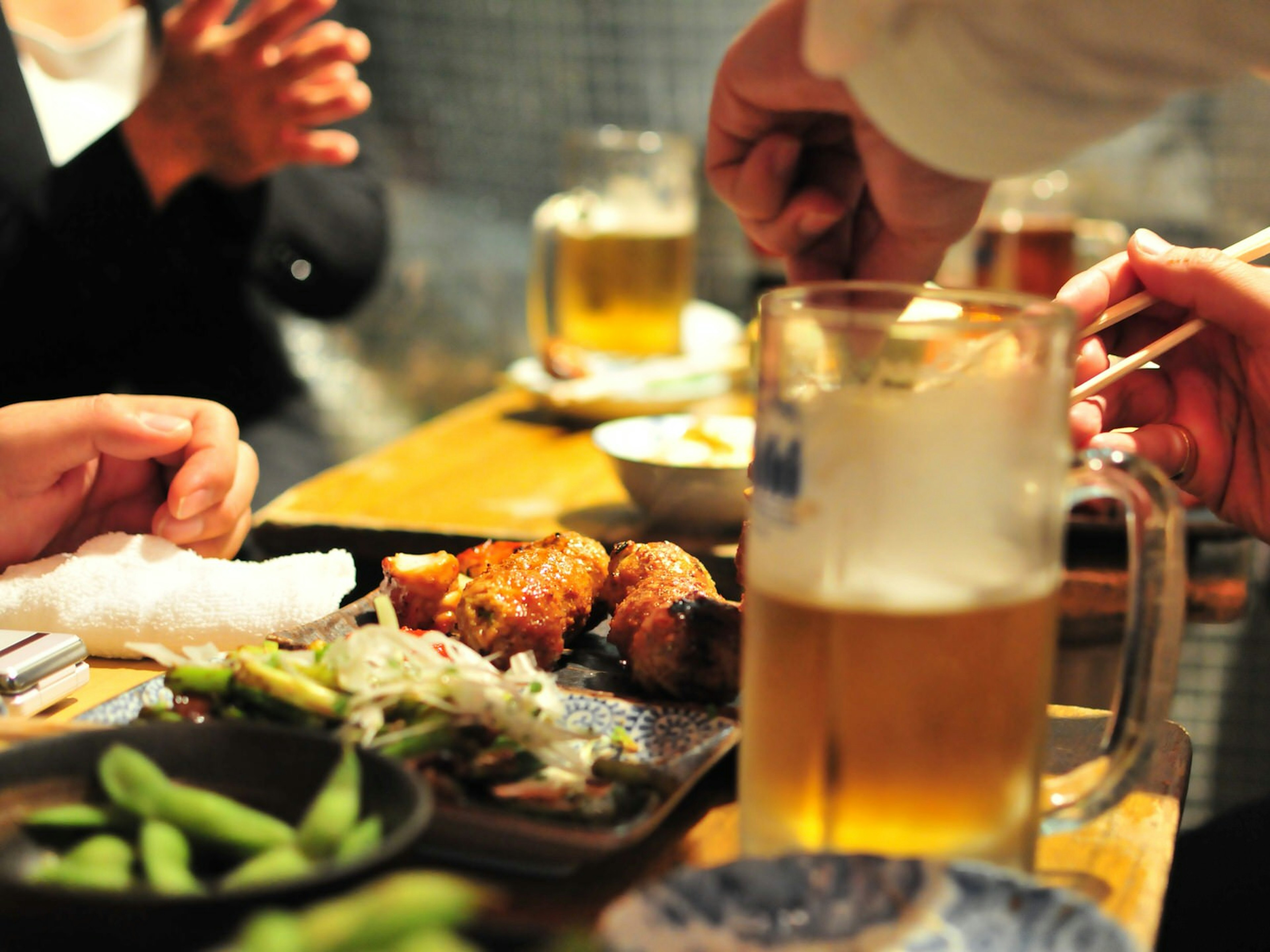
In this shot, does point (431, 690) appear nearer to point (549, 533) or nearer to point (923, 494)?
point (923, 494)

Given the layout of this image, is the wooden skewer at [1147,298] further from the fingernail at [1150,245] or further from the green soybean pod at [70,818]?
the green soybean pod at [70,818]

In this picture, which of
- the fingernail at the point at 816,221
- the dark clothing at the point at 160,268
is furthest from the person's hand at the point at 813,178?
the dark clothing at the point at 160,268

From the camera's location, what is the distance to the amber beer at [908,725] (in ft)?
1.91

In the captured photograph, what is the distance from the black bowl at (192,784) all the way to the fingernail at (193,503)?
0.43 metres

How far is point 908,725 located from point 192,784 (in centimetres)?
35

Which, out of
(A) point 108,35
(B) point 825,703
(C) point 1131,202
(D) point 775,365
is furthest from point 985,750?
(C) point 1131,202

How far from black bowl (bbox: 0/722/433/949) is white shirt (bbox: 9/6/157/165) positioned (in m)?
1.64

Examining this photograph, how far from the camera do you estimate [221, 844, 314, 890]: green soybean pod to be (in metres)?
0.53

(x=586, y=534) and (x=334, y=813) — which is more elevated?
(x=334, y=813)

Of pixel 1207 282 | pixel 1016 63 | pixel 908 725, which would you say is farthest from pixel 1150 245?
pixel 908 725

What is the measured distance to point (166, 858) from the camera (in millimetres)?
543

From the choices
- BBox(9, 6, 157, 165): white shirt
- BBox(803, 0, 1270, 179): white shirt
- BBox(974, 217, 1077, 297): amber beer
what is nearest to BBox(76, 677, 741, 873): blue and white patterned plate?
BBox(803, 0, 1270, 179): white shirt

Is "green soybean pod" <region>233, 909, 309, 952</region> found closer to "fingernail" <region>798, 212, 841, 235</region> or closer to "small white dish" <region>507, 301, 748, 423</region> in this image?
"fingernail" <region>798, 212, 841, 235</region>

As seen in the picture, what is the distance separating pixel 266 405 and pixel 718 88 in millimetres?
1658
